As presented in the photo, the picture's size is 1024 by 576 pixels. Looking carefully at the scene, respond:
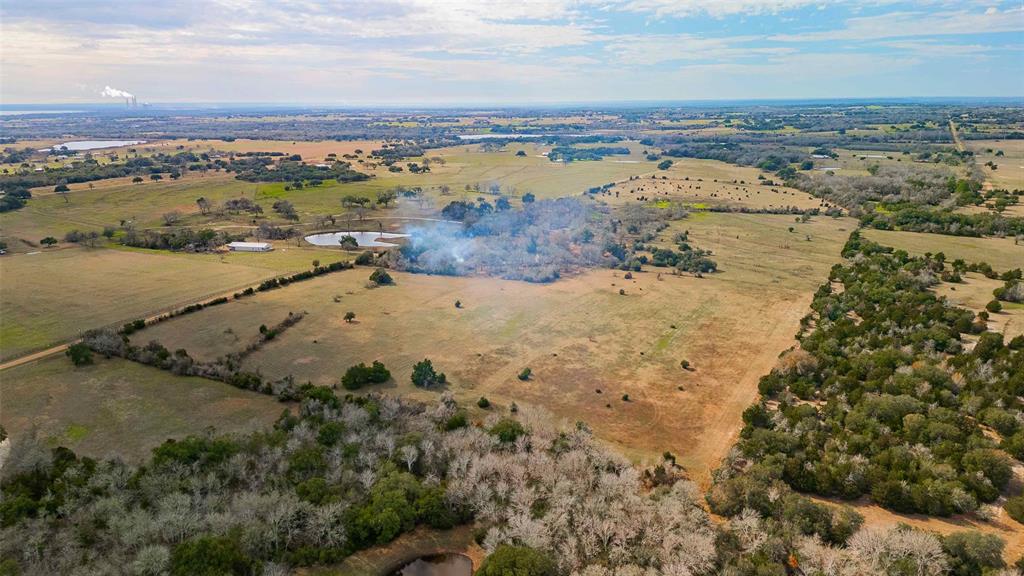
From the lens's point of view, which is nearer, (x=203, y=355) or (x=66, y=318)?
(x=203, y=355)

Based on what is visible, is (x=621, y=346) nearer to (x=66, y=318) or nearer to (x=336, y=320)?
(x=336, y=320)

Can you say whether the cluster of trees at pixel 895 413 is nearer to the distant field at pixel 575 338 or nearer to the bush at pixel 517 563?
the distant field at pixel 575 338

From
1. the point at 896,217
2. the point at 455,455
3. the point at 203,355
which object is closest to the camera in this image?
the point at 455,455

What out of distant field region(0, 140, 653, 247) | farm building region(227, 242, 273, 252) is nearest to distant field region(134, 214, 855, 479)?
farm building region(227, 242, 273, 252)

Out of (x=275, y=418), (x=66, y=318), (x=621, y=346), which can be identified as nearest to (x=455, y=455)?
(x=275, y=418)

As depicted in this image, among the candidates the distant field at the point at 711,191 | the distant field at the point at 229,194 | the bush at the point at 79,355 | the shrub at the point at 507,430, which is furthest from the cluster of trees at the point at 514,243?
the shrub at the point at 507,430

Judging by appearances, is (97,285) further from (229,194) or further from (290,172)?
(290,172)
